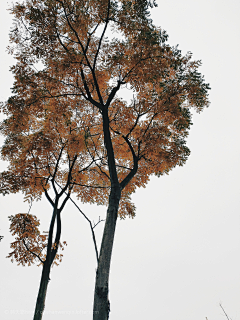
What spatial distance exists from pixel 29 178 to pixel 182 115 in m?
4.97

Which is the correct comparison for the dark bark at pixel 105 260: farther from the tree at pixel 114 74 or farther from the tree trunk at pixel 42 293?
the tree trunk at pixel 42 293

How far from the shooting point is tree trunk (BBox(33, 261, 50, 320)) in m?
5.15

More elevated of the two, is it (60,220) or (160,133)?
(160,133)

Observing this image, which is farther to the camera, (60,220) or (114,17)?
(60,220)

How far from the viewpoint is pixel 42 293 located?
545 cm

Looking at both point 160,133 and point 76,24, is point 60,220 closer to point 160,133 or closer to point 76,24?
point 160,133

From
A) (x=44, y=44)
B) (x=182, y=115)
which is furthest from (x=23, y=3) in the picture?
(x=182, y=115)

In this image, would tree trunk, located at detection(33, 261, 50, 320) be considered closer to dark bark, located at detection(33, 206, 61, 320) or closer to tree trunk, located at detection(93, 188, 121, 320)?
dark bark, located at detection(33, 206, 61, 320)

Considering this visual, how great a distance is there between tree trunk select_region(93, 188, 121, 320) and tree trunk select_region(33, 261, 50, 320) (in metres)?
3.08

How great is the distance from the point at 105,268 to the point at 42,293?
3.31 meters

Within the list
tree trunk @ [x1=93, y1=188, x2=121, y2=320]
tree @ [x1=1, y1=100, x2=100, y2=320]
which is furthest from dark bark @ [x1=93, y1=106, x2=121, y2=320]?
tree @ [x1=1, y1=100, x2=100, y2=320]

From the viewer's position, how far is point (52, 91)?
220 inches

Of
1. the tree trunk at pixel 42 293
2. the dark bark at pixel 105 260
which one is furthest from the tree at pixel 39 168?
the dark bark at pixel 105 260

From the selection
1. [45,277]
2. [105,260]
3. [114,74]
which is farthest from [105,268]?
[114,74]
